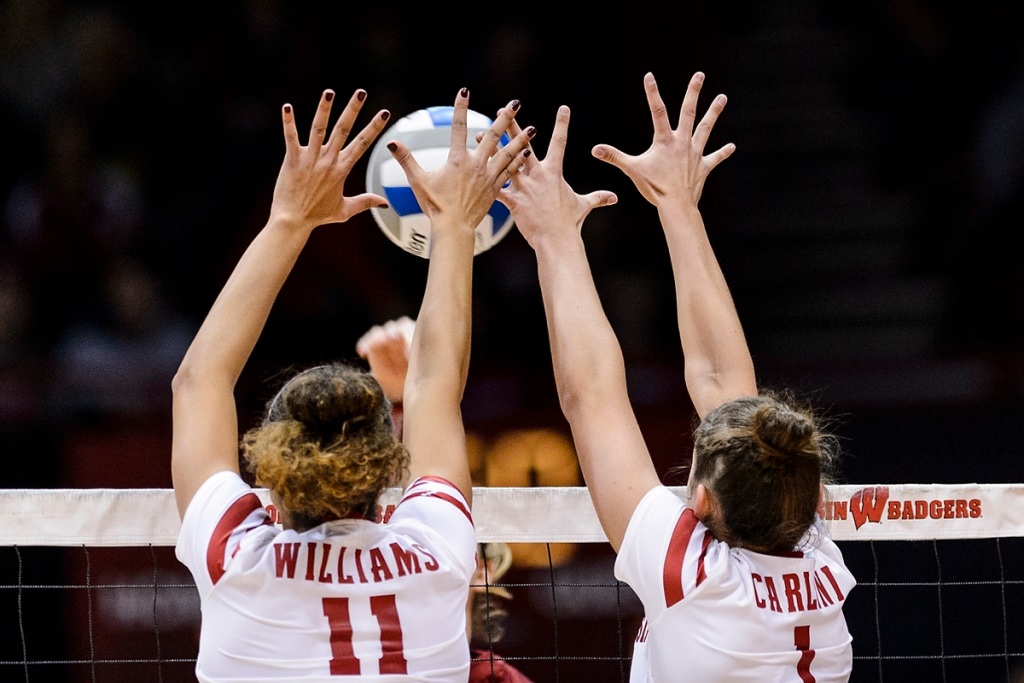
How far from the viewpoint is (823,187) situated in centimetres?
777

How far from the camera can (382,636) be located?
2064 millimetres

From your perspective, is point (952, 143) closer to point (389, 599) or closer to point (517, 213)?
point (517, 213)

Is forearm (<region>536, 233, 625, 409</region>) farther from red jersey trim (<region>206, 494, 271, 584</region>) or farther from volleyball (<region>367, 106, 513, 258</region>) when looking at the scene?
volleyball (<region>367, 106, 513, 258</region>)

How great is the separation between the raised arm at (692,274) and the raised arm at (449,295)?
0.28m

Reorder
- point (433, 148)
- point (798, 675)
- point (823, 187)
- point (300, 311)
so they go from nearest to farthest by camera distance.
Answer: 1. point (798, 675)
2. point (433, 148)
3. point (300, 311)
4. point (823, 187)

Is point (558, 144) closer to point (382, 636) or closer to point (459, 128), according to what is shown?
point (459, 128)

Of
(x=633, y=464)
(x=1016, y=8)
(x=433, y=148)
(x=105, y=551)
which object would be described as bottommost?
(x=105, y=551)

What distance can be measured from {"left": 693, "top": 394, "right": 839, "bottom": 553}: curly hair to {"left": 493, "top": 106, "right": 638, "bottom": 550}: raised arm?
125mm

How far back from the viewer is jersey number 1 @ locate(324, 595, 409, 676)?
2.05 metres

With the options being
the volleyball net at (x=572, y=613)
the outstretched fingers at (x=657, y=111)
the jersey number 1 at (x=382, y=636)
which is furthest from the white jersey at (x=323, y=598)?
the volleyball net at (x=572, y=613)

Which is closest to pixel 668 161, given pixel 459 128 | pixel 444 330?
pixel 459 128

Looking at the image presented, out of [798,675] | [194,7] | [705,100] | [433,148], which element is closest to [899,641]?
[705,100]

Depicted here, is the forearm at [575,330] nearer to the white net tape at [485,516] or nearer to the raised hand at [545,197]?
the raised hand at [545,197]

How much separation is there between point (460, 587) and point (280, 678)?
0.34 m
